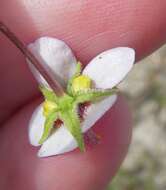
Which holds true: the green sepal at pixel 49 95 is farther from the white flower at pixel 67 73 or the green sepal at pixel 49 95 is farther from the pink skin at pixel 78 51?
the pink skin at pixel 78 51

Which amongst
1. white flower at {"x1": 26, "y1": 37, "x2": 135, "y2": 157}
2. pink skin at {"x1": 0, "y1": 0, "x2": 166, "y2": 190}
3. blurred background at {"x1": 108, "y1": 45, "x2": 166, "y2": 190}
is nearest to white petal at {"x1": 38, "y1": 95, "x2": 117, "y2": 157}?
white flower at {"x1": 26, "y1": 37, "x2": 135, "y2": 157}

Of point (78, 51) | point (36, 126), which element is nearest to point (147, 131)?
point (78, 51)

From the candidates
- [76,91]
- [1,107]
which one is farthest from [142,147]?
[76,91]

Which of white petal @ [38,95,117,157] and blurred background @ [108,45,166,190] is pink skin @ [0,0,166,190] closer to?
white petal @ [38,95,117,157]

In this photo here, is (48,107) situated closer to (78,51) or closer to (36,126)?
(36,126)

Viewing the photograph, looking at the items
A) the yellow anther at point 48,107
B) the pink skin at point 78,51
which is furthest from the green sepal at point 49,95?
the pink skin at point 78,51

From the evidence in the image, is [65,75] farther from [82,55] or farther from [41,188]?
[41,188]
